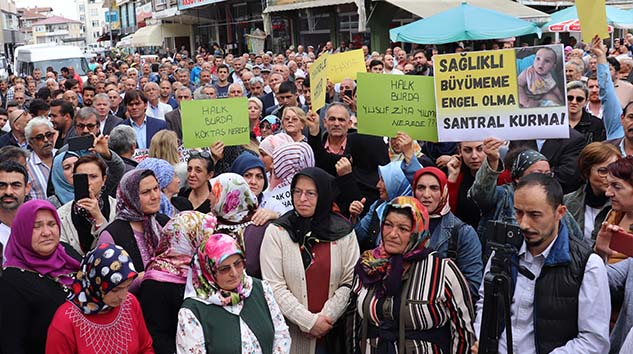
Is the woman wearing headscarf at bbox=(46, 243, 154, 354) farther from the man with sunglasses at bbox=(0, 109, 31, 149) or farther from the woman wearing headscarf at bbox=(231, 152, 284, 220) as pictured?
the man with sunglasses at bbox=(0, 109, 31, 149)

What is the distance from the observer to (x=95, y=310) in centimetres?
326

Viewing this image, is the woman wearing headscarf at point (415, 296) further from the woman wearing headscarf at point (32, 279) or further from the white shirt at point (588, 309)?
the woman wearing headscarf at point (32, 279)

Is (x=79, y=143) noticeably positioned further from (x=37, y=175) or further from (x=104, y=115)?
(x=104, y=115)

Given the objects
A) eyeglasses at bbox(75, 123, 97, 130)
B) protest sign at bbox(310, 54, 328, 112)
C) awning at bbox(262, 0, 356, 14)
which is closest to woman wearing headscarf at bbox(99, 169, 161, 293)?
eyeglasses at bbox(75, 123, 97, 130)

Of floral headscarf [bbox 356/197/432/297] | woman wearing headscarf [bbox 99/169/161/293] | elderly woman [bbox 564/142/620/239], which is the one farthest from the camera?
elderly woman [bbox 564/142/620/239]

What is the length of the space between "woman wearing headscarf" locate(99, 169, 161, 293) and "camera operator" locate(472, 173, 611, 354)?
202 centimetres

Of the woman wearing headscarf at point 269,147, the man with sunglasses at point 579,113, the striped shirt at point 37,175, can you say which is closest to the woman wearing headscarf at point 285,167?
the woman wearing headscarf at point 269,147

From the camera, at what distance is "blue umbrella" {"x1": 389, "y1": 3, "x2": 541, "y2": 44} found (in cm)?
1507

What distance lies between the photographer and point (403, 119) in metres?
5.30

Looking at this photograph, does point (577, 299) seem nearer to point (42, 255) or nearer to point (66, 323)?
point (66, 323)

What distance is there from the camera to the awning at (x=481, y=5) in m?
20.8

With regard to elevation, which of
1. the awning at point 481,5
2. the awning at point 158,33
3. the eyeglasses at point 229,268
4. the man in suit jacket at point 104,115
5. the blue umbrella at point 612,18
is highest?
the awning at point 158,33

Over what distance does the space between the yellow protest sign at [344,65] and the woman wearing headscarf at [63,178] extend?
14.2 ft

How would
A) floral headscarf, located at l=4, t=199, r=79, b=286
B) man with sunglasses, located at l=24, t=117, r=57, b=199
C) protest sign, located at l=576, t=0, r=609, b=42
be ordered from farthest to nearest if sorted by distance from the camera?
man with sunglasses, located at l=24, t=117, r=57, b=199 < protest sign, located at l=576, t=0, r=609, b=42 < floral headscarf, located at l=4, t=199, r=79, b=286
